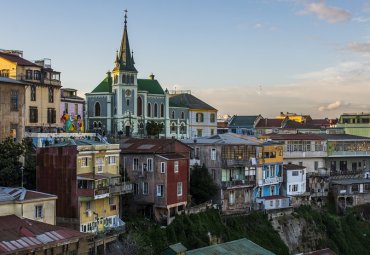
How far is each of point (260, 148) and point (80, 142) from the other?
76.6 feet

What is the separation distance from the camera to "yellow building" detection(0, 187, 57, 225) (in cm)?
3625

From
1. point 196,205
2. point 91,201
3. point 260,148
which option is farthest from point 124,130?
point 91,201

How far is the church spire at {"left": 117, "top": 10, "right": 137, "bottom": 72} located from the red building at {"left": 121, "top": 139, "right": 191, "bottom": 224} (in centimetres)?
2948

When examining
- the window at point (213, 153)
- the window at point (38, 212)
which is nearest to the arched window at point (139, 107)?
the window at point (213, 153)

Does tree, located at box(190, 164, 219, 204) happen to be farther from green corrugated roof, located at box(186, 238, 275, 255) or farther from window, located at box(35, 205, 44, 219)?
window, located at box(35, 205, 44, 219)

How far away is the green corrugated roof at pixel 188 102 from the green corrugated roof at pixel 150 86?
11.6ft

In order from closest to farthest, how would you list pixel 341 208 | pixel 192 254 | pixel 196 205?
pixel 192 254
pixel 196 205
pixel 341 208

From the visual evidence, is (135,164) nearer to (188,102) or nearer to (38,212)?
(38,212)

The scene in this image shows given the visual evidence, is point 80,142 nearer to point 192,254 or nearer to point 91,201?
point 91,201

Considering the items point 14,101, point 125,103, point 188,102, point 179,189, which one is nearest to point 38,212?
point 14,101

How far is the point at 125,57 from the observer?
268 feet

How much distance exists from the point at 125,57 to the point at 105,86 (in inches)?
190

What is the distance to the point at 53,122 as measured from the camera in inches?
2224

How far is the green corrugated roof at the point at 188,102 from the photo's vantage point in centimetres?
8856
